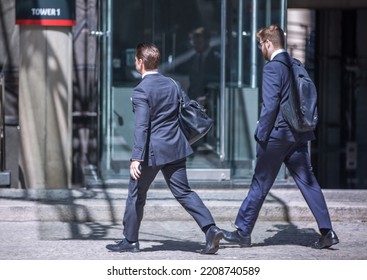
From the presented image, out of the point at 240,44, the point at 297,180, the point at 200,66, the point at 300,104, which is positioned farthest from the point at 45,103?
the point at 300,104

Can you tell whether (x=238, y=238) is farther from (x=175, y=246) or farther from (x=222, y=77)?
(x=222, y=77)

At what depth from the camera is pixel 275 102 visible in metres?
9.74

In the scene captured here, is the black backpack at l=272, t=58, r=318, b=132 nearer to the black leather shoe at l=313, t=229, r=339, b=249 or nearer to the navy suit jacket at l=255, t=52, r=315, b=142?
the navy suit jacket at l=255, t=52, r=315, b=142

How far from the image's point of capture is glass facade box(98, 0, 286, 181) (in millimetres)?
13164

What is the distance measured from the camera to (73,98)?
14102mm

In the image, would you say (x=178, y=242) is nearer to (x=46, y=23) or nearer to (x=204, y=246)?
(x=204, y=246)

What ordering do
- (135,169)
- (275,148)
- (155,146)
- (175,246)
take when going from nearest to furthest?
(135,169)
(155,146)
(275,148)
(175,246)

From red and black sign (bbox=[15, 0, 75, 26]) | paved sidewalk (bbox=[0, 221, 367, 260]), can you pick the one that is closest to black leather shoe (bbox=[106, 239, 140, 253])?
paved sidewalk (bbox=[0, 221, 367, 260])

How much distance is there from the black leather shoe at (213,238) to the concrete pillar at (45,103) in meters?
4.49

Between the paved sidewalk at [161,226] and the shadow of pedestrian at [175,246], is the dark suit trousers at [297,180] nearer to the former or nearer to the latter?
the paved sidewalk at [161,226]

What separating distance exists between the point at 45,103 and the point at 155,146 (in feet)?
14.7

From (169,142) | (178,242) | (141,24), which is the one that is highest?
(141,24)

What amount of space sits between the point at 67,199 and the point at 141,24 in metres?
2.49
